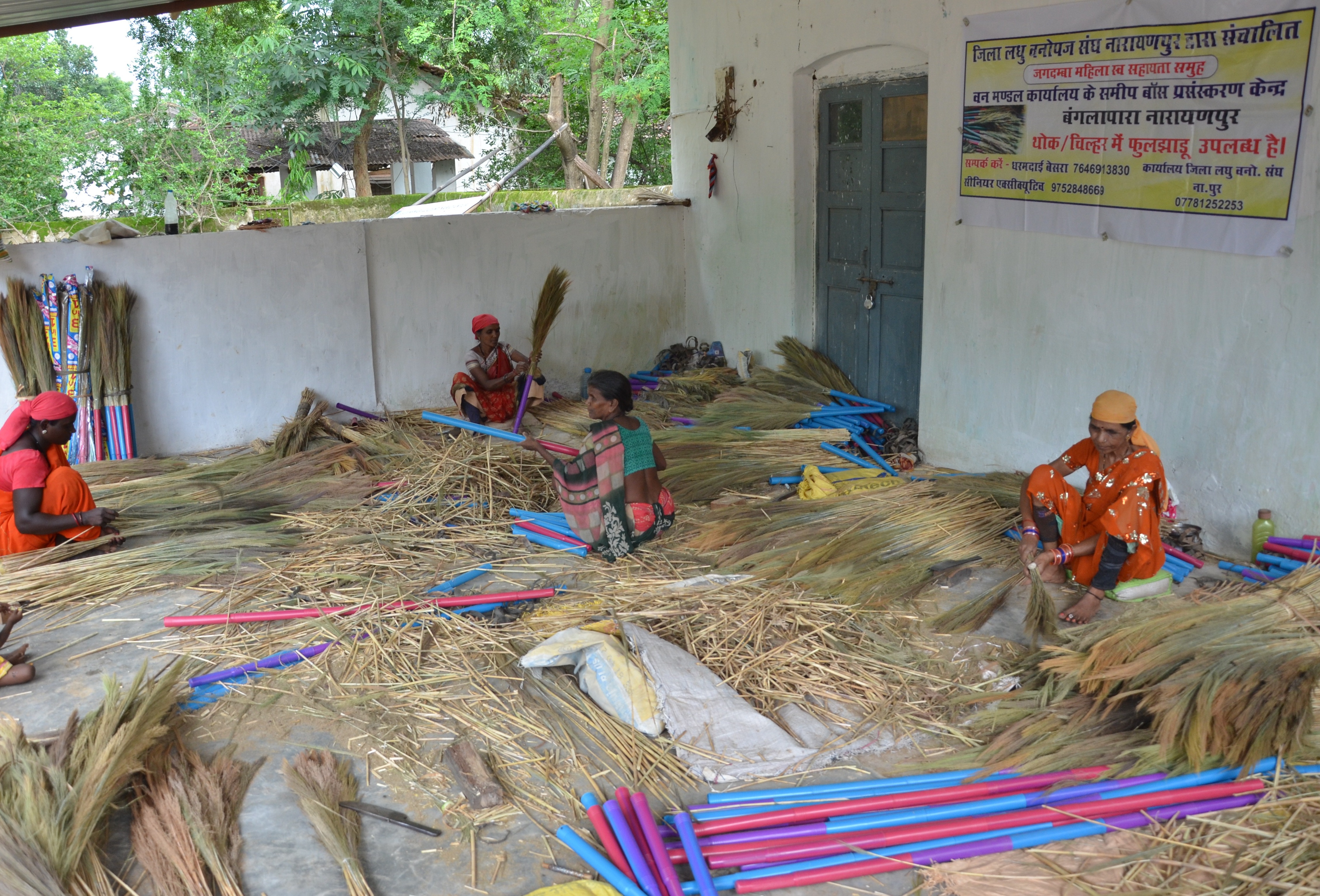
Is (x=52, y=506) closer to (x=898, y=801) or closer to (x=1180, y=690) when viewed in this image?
(x=898, y=801)

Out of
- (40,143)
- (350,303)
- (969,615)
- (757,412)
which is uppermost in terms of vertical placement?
(40,143)

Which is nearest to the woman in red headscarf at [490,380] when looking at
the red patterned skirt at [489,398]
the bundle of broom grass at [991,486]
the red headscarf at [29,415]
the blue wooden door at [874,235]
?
the red patterned skirt at [489,398]

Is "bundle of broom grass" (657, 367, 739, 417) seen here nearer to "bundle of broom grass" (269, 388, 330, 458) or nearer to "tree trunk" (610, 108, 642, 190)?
"bundle of broom grass" (269, 388, 330, 458)

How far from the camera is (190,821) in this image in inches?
93.4

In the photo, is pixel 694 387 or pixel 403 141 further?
pixel 403 141

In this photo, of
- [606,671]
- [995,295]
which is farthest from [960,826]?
[995,295]

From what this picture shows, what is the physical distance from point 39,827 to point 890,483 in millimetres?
3669

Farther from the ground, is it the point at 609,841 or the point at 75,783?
the point at 75,783

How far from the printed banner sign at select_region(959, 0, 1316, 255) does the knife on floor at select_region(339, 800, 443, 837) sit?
11.4 ft

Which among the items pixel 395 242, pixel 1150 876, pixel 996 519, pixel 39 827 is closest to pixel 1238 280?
pixel 996 519

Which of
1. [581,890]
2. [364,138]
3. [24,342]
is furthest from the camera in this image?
[364,138]

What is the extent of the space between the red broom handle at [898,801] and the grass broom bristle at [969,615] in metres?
0.94

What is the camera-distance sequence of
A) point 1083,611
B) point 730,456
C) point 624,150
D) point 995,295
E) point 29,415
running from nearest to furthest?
point 1083,611 → point 29,415 → point 995,295 → point 730,456 → point 624,150

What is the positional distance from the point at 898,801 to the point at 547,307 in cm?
457
